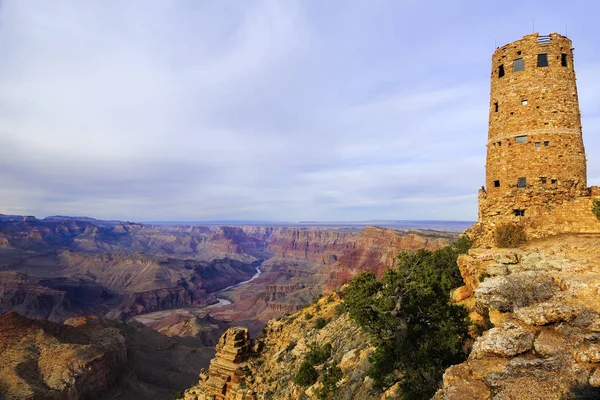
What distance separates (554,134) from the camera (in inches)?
777

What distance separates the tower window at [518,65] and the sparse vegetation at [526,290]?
568 inches

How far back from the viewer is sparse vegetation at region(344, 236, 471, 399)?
11469mm

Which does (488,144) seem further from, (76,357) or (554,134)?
(76,357)

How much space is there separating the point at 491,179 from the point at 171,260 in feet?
614

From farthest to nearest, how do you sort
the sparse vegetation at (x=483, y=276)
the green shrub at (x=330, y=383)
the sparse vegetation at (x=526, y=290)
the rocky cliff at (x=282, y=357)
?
1. the rocky cliff at (x=282, y=357)
2. the green shrub at (x=330, y=383)
3. the sparse vegetation at (x=483, y=276)
4. the sparse vegetation at (x=526, y=290)

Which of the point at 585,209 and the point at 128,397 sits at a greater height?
the point at 585,209

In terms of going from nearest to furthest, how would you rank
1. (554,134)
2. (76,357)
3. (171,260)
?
(554,134) → (76,357) → (171,260)

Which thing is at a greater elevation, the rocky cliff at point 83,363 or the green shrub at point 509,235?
the green shrub at point 509,235

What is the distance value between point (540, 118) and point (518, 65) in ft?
11.1

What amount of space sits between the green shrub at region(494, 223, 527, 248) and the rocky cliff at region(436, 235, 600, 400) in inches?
139

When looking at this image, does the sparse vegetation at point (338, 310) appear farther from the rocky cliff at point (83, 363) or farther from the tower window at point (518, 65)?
the rocky cliff at point (83, 363)

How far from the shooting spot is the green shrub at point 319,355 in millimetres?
20000

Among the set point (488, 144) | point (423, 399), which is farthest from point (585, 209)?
point (423, 399)

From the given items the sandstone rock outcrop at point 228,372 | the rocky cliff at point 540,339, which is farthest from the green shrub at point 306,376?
the rocky cliff at point 540,339
